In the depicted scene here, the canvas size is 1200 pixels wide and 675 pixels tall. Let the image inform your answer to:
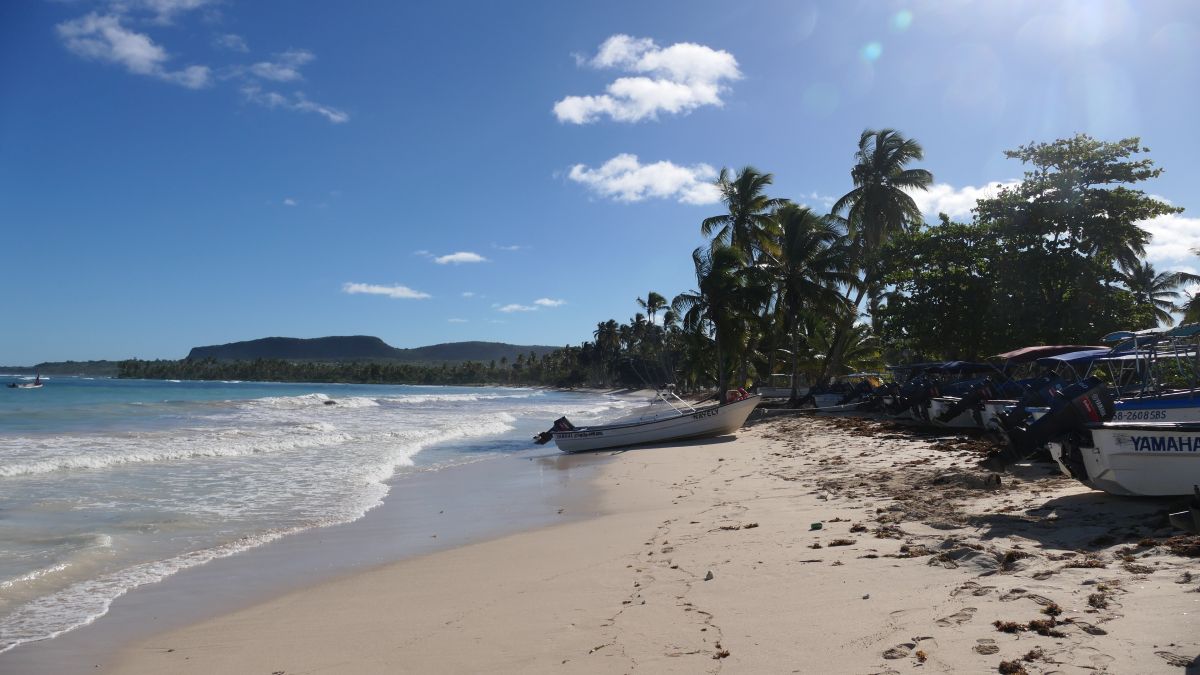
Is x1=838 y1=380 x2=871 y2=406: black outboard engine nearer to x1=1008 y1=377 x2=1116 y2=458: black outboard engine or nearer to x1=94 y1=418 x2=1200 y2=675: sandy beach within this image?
x1=94 y1=418 x2=1200 y2=675: sandy beach

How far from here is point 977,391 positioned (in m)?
15.6

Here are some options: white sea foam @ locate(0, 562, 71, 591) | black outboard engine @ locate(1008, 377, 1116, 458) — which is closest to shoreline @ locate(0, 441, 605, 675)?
white sea foam @ locate(0, 562, 71, 591)

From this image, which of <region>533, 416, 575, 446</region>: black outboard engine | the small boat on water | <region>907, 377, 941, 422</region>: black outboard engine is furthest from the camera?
the small boat on water

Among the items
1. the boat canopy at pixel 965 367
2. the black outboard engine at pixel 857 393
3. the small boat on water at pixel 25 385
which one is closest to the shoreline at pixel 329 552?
the boat canopy at pixel 965 367

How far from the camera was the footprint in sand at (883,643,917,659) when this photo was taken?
3709 mm

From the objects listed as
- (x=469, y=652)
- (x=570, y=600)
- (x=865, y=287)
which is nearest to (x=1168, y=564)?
(x=570, y=600)

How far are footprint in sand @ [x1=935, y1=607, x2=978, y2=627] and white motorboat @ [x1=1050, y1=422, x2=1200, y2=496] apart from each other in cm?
363

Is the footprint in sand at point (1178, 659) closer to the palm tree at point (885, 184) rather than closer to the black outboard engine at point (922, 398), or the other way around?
the black outboard engine at point (922, 398)

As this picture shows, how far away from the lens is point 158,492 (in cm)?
1170

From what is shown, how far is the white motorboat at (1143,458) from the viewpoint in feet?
20.7

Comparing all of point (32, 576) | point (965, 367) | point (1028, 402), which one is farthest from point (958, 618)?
point (965, 367)

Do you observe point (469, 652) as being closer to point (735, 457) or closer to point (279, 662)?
point (279, 662)

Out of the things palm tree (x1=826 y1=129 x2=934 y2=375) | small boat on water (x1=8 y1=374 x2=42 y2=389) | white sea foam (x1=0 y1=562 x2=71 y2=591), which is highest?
palm tree (x1=826 y1=129 x2=934 y2=375)

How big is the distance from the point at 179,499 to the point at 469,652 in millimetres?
8777
